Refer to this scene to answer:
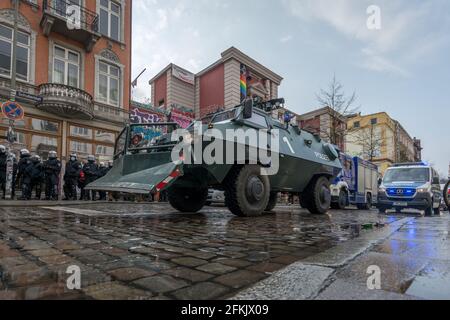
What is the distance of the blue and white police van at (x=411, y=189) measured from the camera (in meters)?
10.8

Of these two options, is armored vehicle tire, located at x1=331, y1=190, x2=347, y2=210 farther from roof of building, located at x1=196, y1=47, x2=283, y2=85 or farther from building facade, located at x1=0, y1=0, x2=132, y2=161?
roof of building, located at x1=196, y1=47, x2=283, y2=85

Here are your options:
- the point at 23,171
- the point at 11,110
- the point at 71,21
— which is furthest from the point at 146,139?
the point at 71,21

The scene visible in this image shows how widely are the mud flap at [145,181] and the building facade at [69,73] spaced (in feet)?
29.1

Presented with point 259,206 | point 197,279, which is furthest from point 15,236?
point 259,206

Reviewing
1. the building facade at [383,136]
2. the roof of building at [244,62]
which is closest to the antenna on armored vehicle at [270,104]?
the roof of building at [244,62]

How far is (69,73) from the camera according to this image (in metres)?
15.5

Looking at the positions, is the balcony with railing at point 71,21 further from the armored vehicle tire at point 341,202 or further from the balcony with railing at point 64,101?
the armored vehicle tire at point 341,202

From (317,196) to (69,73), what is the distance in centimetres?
1391

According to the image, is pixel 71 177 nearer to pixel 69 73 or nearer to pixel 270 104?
pixel 69 73

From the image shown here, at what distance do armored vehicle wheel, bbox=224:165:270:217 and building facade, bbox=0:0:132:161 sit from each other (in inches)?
401

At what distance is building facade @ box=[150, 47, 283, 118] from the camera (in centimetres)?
2181

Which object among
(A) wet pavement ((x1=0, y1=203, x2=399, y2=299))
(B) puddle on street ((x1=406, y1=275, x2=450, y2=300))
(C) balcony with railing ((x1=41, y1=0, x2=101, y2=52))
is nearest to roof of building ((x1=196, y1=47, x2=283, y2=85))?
(C) balcony with railing ((x1=41, y1=0, x2=101, y2=52))

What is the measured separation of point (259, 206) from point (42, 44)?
46.7ft
